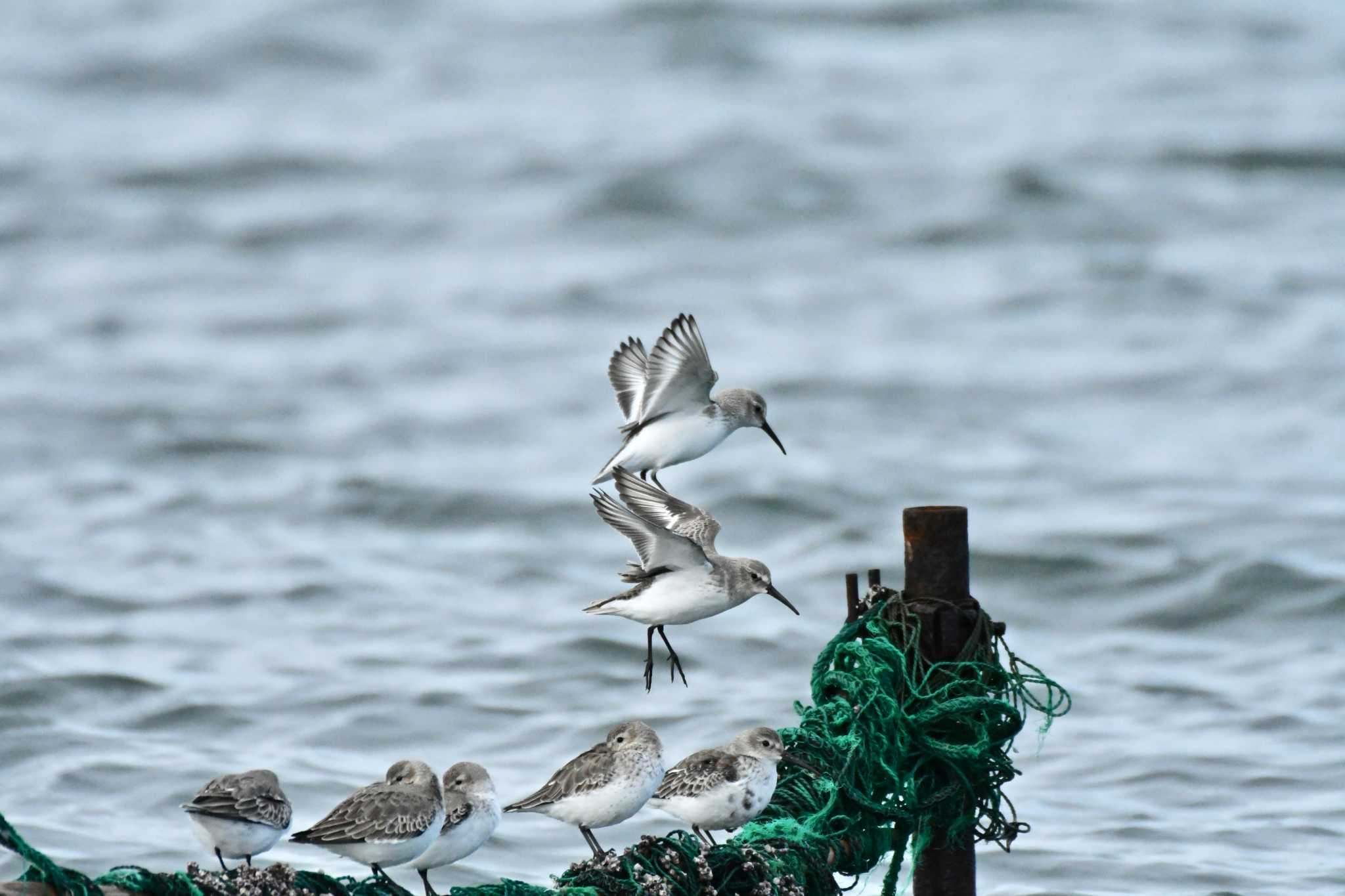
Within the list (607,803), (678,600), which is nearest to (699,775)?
(607,803)

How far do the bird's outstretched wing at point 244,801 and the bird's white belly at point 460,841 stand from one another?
544 mm

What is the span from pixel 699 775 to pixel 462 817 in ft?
3.16

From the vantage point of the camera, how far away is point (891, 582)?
66.4 ft

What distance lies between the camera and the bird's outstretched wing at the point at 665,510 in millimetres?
7168

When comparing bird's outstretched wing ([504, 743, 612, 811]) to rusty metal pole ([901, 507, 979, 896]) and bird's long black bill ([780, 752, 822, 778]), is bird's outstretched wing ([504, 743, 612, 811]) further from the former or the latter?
rusty metal pole ([901, 507, 979, 896])

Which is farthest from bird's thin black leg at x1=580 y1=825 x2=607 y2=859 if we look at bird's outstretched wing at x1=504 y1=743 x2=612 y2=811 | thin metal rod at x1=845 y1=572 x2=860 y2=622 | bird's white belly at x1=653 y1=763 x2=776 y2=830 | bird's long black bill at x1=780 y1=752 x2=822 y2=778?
thin metal rod at x1=845 y1=572 x2=860 y2=622

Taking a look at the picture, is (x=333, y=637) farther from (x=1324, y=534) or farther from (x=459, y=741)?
(x=1324, y=534)

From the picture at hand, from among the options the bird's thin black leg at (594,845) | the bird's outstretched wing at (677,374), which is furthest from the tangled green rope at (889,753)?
the bird's outstretched wing at (677,374)

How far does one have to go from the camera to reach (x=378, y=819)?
21.2 ft

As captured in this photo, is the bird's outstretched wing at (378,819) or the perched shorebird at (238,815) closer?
the bird's outstretched wing at (378,819)

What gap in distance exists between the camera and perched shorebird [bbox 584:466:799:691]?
22.9 feet

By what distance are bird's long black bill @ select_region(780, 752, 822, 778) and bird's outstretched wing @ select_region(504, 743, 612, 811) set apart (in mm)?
873

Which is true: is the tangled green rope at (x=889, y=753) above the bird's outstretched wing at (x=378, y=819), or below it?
above

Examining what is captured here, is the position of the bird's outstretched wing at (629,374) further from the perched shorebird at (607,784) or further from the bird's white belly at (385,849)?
the bird's white belly at (385,849)
